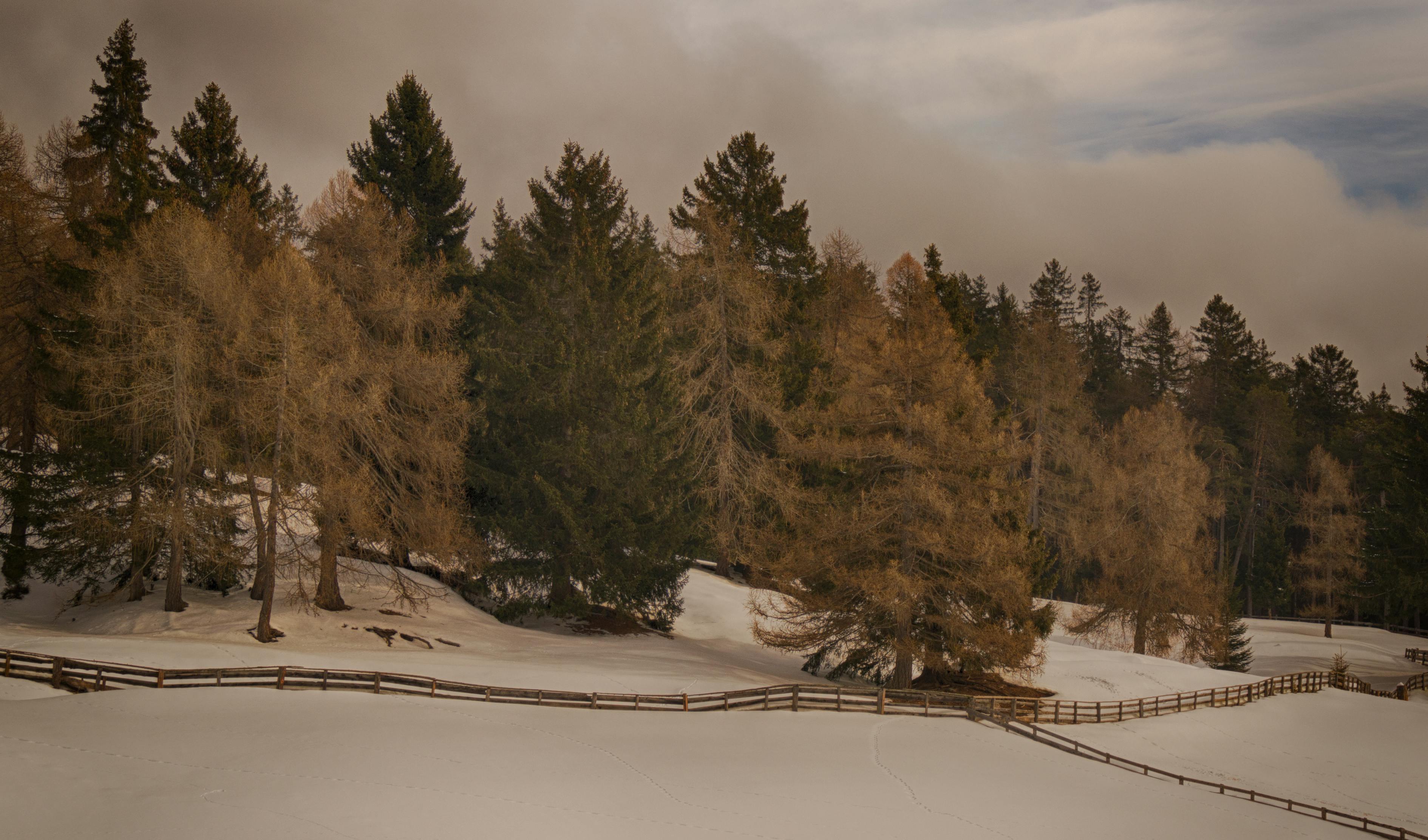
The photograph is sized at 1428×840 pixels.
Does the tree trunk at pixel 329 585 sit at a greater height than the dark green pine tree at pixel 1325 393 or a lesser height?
lesser

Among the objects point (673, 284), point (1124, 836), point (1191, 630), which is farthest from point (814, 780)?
point (1191, 630)

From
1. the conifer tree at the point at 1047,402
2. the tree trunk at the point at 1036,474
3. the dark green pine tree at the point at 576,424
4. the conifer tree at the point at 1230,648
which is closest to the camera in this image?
the dark green pine tree at the point at 576,424

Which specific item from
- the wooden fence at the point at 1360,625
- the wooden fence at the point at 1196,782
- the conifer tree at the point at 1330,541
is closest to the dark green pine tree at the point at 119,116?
the wooden fence at the point at 1196,782

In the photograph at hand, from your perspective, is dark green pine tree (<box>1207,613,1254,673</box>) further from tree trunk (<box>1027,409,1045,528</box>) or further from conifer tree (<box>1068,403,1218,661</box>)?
tree trunk (<box>1027,409,1045,528</box>)

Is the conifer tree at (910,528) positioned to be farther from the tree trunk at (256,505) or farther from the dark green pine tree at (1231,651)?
the dark green pine tree at (1231,651)

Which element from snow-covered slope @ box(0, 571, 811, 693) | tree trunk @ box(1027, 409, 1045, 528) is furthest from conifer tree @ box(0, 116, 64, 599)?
tree trunk @ box(1027, 409, 1045, 528)

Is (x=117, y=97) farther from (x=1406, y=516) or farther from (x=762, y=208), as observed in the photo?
(x=1406, y=516)

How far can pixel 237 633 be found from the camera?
933 inches

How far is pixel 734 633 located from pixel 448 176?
20523mm

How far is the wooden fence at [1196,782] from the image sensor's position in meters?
18.5

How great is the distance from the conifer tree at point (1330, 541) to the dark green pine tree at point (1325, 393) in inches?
527

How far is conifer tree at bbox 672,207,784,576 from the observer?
108ft

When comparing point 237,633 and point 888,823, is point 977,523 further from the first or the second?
point 237,633

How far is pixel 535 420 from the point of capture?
30.1 meters
